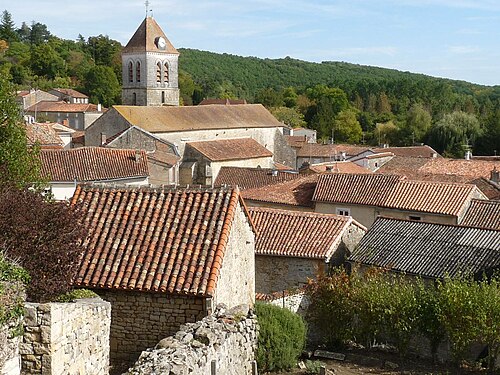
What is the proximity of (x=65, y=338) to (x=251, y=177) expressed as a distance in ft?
102

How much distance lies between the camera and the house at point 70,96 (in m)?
90.2

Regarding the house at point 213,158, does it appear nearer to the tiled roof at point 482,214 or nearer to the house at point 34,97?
the tiled roof at point 482,214

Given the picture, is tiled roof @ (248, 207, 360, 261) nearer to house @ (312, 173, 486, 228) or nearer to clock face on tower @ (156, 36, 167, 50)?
house @ (312, 173, 486, 228)

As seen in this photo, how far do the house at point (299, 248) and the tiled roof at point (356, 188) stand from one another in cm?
727

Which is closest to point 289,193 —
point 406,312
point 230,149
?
point 406,312

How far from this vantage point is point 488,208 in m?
25.3

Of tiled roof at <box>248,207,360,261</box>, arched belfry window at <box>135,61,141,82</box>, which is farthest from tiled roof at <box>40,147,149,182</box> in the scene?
arched belfry window at <box>135,61,141,82</box>

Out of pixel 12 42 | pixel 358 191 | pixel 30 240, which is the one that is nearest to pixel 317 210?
pixel 358 191

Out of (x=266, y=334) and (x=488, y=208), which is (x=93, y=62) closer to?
(x=488, y=208)

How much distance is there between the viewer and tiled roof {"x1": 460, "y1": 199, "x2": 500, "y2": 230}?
80.4 feet

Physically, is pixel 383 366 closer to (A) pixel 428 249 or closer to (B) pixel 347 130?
(A) pixel 428 249

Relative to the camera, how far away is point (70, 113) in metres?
77.1

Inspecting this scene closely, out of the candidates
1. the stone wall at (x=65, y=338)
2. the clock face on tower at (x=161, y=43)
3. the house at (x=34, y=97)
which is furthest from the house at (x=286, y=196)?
the house at (x=34, y=97)

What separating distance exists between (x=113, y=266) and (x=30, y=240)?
1.81 m
